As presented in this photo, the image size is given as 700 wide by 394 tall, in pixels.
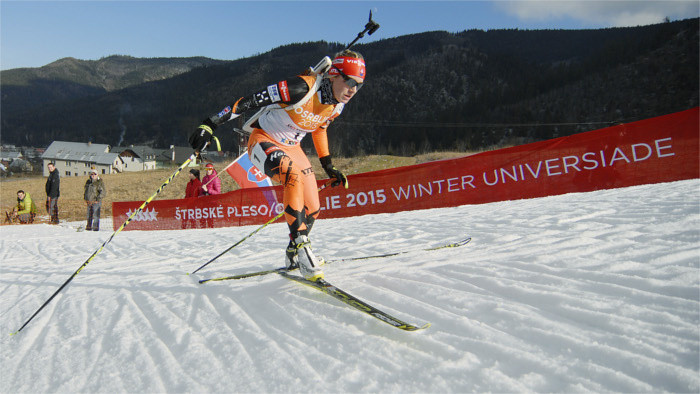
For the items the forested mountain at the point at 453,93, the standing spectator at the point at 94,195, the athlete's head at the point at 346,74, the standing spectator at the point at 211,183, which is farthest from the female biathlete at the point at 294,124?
the forested mountain at the point at 453,93

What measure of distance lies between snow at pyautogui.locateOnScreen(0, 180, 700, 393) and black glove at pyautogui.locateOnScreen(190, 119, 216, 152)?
1.20m

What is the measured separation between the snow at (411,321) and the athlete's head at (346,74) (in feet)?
5.09

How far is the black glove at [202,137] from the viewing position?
334 cm

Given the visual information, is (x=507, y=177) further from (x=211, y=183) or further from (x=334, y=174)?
(x=211, y=183)

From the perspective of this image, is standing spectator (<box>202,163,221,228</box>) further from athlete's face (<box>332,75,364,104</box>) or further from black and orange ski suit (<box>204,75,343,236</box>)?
athlete's face (<box>332,75,364,104</box>)

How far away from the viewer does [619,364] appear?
171 cm

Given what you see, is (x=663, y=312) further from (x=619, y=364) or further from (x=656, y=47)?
(x=656, y=47)

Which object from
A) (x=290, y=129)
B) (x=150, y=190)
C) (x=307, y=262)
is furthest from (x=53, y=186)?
(x=150, y=190)

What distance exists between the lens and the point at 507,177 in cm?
884

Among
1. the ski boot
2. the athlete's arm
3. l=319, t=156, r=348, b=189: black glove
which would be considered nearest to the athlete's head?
the athlete's arm

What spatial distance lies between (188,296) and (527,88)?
73032mm

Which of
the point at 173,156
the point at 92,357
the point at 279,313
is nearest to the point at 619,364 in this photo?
the point at 279,313

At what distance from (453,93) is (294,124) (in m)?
87.1

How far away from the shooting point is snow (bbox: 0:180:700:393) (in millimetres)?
1769
